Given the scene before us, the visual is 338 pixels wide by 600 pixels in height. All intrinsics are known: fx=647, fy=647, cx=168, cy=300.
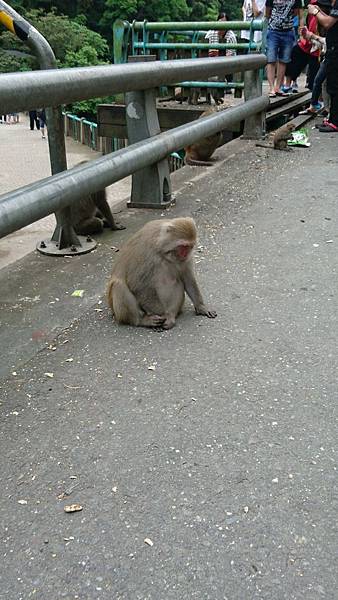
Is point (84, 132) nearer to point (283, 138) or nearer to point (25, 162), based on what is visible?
point (25, 162)

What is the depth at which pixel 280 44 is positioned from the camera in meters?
8.52

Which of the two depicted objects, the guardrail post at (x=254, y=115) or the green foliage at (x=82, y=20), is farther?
the green foliage at (x=82, y=20)

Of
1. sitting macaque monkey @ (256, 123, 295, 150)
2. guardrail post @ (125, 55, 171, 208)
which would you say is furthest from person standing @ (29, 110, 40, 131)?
guardrail post @ (125, 55, 171, 208)

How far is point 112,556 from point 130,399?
27.5 inches

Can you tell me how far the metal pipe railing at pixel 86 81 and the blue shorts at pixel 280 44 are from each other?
4.03m

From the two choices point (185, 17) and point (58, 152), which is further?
point (185, 17)

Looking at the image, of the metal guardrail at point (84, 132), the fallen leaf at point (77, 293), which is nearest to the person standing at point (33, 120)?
the metal guardrail at point (84, 132)

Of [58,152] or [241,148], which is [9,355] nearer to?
[58,152]

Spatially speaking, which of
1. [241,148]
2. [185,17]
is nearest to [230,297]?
[241,148]

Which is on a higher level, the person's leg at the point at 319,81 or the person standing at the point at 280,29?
the person standing at the point at 280,29

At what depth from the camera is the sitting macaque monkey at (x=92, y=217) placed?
3957mm

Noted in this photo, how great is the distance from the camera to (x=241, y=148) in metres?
6.69

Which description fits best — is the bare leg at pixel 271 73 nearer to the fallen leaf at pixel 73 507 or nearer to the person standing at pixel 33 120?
the fallen leaf at pixel 73 507

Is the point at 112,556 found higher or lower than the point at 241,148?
higher
